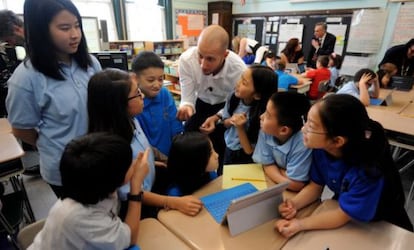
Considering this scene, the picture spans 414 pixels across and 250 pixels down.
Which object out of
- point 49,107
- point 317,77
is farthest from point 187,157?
point 317,77

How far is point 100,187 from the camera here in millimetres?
740

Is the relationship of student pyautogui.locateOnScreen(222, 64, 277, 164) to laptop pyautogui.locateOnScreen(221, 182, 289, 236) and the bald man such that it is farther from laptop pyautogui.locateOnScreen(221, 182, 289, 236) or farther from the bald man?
laptop pyautogui.locateOnScreen(221, 182, 289, 236)

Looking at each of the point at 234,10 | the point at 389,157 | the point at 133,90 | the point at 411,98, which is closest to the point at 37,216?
the point at 133,90

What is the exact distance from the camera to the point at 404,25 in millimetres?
4660

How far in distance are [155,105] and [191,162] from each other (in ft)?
1.61

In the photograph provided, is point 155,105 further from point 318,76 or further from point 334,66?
point 334,66

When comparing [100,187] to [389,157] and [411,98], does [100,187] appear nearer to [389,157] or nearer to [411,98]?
[389,157]

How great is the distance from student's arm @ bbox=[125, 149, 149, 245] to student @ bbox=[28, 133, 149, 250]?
A: 0.07 meters

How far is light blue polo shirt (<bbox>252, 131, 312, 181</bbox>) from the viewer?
1.12 meters

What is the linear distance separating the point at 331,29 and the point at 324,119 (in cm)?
556

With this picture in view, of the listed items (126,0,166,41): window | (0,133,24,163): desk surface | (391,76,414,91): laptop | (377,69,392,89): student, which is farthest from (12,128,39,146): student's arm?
(126,0,166,41): window

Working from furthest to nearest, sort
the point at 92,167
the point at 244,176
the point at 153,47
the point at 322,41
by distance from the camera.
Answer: the point at 153,47
the point at 322,41
the point at 244,176
the point at 92,167

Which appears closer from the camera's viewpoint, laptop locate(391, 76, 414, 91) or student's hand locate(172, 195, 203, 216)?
student's hand locate(172, 195, 203, 216)

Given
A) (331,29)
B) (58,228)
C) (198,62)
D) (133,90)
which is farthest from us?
(331,29)
